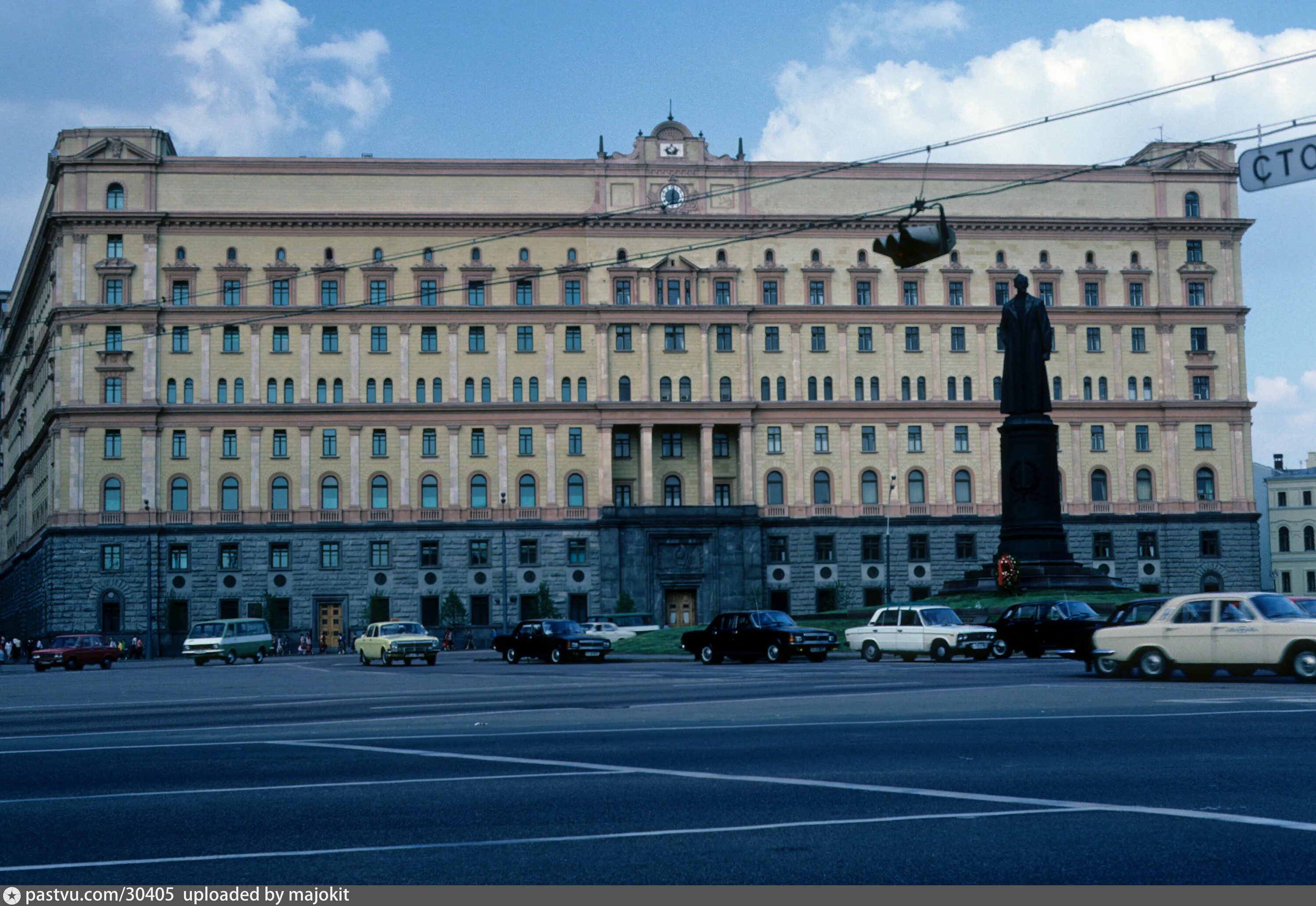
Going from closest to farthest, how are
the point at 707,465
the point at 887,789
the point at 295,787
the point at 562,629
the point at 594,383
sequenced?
the point at 887,789
the point at 295,787
the point at 562,629
the point at 594,383
the point at 707,465

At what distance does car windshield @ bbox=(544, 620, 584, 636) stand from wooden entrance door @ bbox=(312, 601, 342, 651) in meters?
39.2

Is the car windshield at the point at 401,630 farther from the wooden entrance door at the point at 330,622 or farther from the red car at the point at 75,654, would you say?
the wooden entrance door at the point at 330,622

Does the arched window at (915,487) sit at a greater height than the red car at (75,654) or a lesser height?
greater

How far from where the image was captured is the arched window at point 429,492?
8850 centimetres

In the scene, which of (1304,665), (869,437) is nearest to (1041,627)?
(1304,665)

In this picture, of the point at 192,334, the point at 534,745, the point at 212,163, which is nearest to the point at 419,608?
the point at 192,334

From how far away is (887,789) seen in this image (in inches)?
462

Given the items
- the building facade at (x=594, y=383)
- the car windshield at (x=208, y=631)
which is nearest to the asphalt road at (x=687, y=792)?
the car windshield at (x=208, y=631)

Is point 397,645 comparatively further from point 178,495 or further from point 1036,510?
point 178,495

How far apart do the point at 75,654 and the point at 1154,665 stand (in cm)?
4576

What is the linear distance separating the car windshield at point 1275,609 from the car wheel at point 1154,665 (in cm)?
184

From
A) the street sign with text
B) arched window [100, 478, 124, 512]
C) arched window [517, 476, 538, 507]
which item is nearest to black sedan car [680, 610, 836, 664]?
the street sign with text

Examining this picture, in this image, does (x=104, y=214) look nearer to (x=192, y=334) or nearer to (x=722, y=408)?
(x=192, y=334)

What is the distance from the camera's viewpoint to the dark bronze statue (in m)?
50.2
